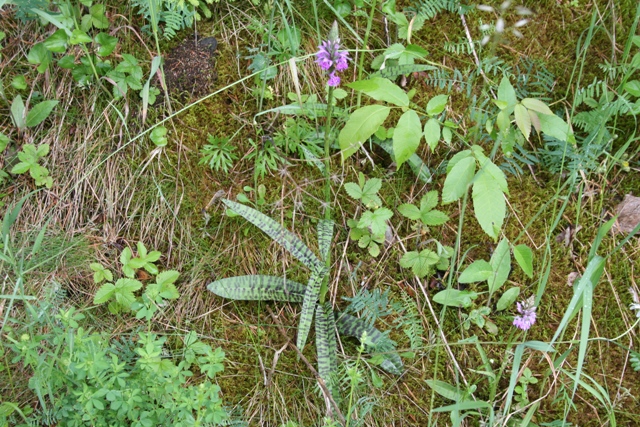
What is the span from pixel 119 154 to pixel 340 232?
49.1 inches

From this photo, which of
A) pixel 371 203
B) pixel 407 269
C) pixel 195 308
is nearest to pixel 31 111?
pixel 195 308

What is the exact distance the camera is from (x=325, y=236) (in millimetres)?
2680

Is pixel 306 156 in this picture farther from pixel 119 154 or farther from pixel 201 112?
pixel 119 154

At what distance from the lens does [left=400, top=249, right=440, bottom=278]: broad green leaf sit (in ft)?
9.02

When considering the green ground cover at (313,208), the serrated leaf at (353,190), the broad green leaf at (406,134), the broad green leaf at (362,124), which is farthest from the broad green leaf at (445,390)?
the broad green leaf at (362,124)

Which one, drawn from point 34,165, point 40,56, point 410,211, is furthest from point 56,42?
point 410,211

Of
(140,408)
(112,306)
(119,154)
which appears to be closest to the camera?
(140,408)

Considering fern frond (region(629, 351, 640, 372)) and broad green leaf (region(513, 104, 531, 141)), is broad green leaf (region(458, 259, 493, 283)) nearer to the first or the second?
broad green leaf (region(513, 104, 531, 141))

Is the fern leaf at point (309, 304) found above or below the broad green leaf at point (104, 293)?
below

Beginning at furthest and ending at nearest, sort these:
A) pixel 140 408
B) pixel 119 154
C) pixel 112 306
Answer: pixel 119 154
pixel 112 306
pixel 140 408

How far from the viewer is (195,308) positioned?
275 cm

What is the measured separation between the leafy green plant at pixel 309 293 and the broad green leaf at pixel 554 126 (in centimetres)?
110

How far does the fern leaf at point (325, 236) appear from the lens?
8.75 feet

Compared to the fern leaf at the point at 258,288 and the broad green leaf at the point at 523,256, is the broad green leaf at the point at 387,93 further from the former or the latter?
the fern leaf at the point at 258,288
